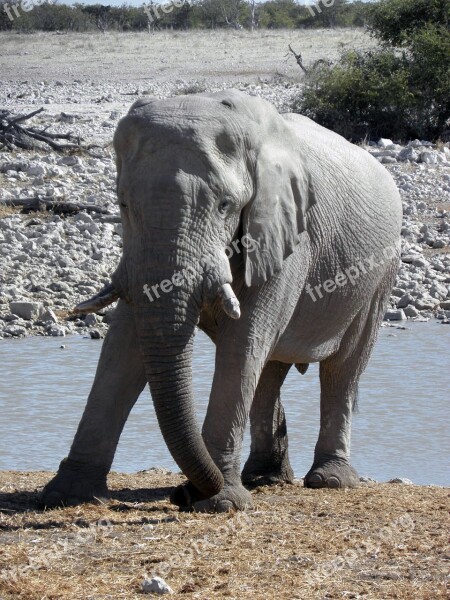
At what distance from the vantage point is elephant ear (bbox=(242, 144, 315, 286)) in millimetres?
5527

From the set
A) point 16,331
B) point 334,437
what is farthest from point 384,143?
point 334,437

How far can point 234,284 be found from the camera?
5.61 metres

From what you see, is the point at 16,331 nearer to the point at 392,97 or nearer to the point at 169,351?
the point at 169,351

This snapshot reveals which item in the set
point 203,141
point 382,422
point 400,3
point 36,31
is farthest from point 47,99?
point 36,31

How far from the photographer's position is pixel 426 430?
8617mm

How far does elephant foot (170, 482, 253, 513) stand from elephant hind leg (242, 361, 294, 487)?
1144mm

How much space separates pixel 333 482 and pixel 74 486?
150 cm

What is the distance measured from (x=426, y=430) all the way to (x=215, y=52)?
97.7ft

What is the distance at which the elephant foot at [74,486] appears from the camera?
5.59m

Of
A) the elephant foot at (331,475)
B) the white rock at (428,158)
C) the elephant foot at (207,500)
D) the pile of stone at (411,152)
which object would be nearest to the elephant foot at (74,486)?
the elephant foot at (207,500)

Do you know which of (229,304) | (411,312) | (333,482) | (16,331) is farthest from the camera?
(411,312)

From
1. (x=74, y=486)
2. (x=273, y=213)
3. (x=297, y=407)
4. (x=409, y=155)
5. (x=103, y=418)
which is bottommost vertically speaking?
(x=297, y=407)

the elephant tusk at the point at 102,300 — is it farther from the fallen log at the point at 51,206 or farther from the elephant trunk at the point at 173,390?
the fallen log at the point at 51,206

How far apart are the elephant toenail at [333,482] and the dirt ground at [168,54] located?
2298 cm
